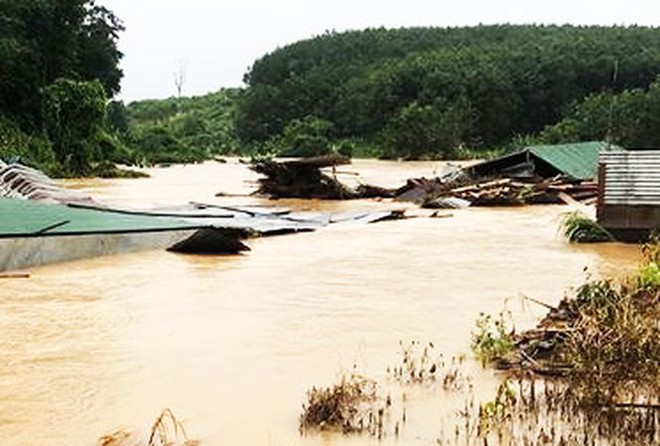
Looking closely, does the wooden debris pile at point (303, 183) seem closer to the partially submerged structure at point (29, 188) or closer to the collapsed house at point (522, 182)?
the collapsed house at point (522, 182)

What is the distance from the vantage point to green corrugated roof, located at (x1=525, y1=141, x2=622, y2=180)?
22.0 metres

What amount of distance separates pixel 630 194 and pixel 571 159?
10.0 meters

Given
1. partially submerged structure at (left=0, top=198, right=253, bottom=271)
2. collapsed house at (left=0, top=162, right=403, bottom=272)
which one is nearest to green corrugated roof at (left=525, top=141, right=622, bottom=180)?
collapsed house at (left=0, top=162, right=403, bottom=272)

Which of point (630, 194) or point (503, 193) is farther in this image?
point (503, 193)

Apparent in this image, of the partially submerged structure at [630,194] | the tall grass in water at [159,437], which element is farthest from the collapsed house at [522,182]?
the tall grass in water at [159,437]

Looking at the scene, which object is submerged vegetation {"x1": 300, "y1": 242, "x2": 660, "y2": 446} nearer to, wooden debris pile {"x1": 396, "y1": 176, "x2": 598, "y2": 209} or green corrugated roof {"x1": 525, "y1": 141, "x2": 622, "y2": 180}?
wooden debris pile {"x1": 396, "y1": 176, "x2": 598, "y2": 209}

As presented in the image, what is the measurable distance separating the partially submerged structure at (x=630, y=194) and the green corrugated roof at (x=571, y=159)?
875cm

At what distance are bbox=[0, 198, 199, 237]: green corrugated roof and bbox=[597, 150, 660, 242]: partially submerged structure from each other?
Result: 6010 millimetres

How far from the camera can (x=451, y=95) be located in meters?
53.7

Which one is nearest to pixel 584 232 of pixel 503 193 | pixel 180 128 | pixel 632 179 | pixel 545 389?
pixel 632 179

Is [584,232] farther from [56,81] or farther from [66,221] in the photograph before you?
[56,81]

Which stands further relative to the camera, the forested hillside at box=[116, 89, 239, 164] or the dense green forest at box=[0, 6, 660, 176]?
the forested hillside at box=[116, 89, 239, 164]

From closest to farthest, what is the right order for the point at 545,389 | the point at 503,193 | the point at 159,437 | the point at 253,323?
the point at 159,437
the point at 545,389
the point at 253,323
the point at 503,193

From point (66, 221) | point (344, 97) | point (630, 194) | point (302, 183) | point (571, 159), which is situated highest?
point (344, 97)
